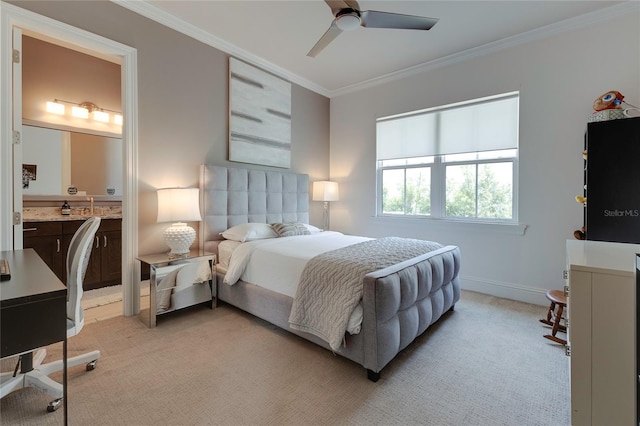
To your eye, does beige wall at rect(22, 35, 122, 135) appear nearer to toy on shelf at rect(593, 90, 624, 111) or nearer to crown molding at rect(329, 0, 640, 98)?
crown molding at rect(329, 0, 640, 98)

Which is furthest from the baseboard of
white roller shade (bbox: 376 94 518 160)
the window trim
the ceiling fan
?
the ceiling fan

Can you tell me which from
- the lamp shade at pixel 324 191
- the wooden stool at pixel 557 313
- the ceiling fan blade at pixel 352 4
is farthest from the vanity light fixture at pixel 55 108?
the wooden stool at pixel 557 313

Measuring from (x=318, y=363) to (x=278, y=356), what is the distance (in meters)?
0.30

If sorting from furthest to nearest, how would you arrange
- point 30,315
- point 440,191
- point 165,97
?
point 440,191, point 165,97, point 30,315

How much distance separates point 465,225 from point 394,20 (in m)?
2.44

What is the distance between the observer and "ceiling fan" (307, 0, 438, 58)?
205 cm

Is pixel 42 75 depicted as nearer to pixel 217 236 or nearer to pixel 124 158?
pixel 124 158

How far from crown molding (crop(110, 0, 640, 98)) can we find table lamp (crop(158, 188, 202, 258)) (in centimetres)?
174

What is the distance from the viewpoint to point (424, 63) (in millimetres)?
3770

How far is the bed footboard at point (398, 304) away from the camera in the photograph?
1.77 meters

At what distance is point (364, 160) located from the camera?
4523 millimetres

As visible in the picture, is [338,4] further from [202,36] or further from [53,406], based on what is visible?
[53,406]

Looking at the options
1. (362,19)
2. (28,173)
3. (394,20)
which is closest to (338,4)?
(362,19)

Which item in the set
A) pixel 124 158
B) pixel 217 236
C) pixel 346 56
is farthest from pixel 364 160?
pixel 124 158
